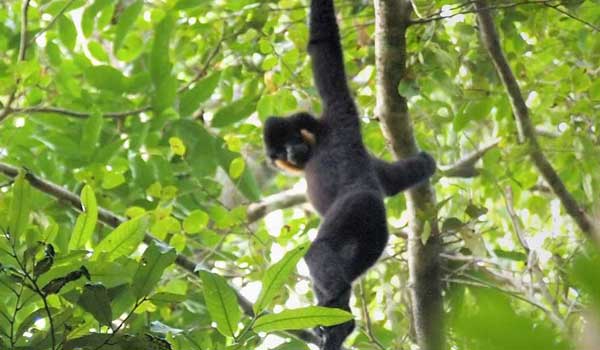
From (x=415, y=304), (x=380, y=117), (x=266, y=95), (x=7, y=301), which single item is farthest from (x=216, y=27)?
(x=7, y=301)

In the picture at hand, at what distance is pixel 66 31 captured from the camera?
477 centimetres

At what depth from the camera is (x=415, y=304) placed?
167 inches

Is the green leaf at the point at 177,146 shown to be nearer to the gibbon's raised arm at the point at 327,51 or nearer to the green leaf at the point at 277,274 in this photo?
the gibbon's raised arm at the point at 327,51

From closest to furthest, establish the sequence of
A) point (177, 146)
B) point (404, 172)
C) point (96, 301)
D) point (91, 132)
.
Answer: point (96, 301) → point (404, 172) → point (177, 146) → point (91, 132)

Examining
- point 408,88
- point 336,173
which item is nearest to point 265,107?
point 336,173

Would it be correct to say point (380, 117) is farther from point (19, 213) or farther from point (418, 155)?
point (19, 213)

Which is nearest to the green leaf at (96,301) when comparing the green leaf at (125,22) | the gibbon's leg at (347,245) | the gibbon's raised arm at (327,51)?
the gibbon's leg at (347,245)

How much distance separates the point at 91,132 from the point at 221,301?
8.49ft

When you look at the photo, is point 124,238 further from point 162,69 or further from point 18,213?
point 162,69

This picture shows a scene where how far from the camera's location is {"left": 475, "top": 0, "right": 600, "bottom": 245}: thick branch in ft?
12.8

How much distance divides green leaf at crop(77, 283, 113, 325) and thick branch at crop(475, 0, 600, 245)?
2627 millimetres

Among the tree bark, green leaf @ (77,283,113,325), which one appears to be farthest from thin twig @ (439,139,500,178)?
green leaf @ (77,283,113,325)

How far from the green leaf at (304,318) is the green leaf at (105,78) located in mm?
3009

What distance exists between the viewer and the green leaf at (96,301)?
6.19 feet
